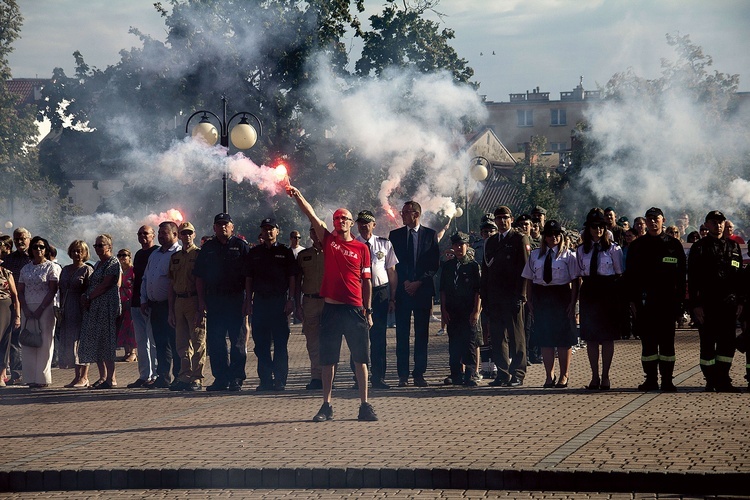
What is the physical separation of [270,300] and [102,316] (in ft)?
8.00

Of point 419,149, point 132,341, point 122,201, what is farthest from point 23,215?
point 132,341

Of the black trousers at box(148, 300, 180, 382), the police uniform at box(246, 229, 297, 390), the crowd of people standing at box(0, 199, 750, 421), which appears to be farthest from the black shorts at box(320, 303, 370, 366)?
the black trousers at box(148, 300, 180, 382)

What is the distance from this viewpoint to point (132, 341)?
18422 millimetres

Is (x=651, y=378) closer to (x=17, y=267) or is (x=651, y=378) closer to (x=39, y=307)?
(x=39, y=307)

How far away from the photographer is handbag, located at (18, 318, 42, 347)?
14.4m

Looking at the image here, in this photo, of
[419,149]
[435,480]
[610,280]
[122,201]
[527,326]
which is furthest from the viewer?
[122,201]

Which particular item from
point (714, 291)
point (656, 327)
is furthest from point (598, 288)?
point (714, 291)

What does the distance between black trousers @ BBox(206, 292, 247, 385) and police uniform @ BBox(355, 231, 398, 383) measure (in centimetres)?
152

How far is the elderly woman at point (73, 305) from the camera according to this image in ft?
47.3

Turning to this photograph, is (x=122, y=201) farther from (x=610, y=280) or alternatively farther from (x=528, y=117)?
(x=528, y=117)

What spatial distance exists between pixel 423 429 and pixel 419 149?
3171 centimetres

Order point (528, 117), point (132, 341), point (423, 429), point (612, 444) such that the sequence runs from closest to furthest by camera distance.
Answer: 1. point (612, 444)
2. point (423, 429)
3. point (132, 341)
4. point (528, 117)

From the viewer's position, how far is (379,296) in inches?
521

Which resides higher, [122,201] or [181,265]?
[122,201]
